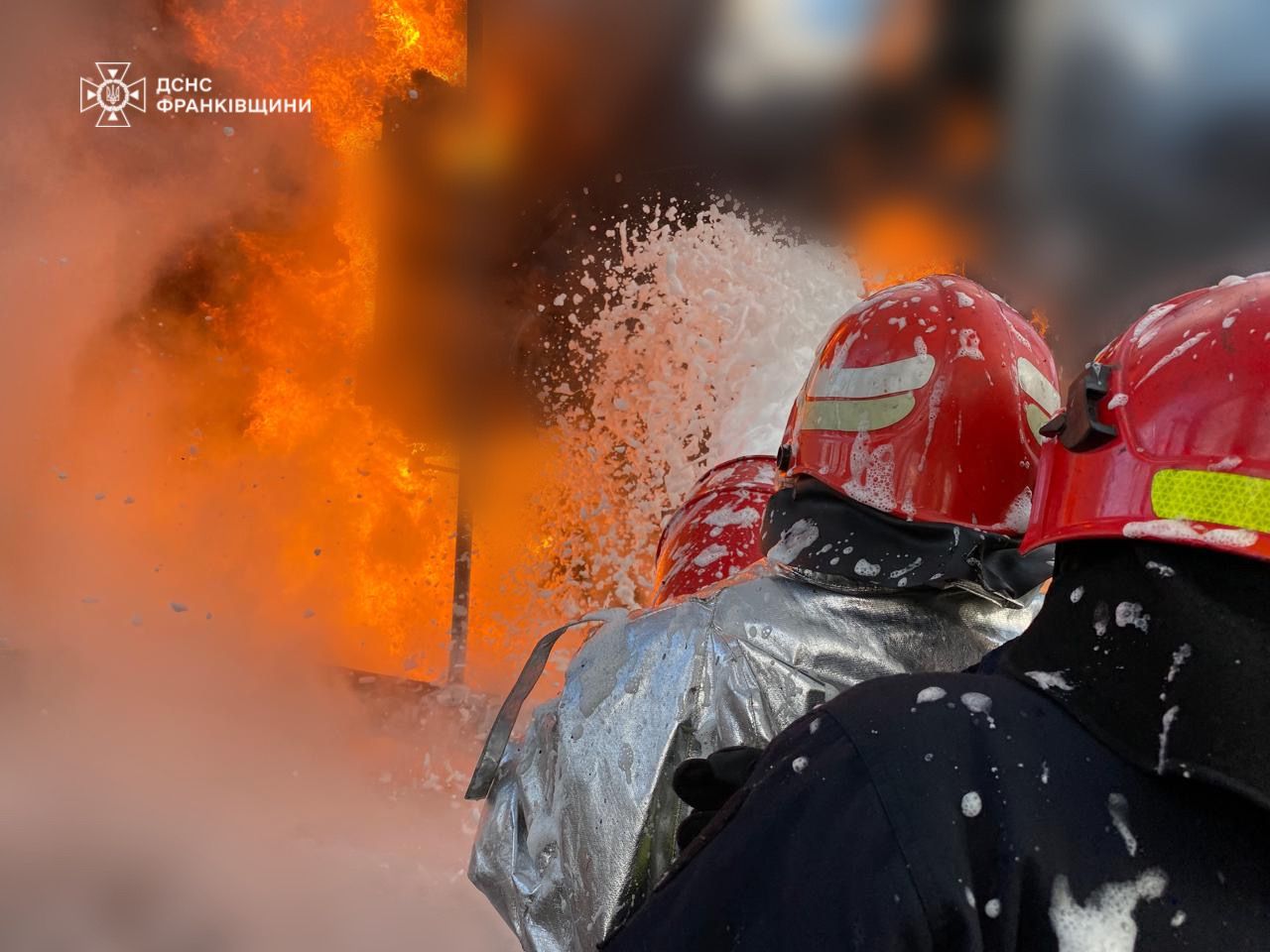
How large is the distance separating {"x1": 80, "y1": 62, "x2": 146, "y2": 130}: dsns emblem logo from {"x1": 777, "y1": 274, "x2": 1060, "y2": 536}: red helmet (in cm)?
647

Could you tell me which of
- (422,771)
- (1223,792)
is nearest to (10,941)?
(422,771)

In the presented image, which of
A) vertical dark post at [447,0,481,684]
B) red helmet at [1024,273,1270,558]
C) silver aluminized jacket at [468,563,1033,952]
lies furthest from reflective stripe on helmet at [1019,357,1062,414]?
vertical dark post at [447,0,481,684]

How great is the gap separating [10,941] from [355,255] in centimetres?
484

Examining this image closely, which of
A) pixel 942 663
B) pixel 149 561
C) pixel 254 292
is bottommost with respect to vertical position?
pixel 149 561

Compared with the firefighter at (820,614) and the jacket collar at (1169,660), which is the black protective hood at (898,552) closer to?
the firefighter at (820,614)

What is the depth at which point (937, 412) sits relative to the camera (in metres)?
1.42

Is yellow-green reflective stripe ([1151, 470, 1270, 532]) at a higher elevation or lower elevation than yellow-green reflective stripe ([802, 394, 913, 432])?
lower

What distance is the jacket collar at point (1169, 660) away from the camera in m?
0.64

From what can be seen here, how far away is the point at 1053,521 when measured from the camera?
0.87 m

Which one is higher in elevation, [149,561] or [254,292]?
[254,292]

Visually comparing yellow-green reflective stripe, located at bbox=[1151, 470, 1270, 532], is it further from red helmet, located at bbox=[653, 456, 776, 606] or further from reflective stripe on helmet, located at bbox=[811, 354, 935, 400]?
red helmet, located at bbox=[653, 456, 776, 606]

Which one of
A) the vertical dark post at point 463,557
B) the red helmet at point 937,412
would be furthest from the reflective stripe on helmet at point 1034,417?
the vertical dark post at point 463,557

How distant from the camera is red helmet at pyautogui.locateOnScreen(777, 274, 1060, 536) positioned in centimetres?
140

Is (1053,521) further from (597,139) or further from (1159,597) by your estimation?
(597,139)
